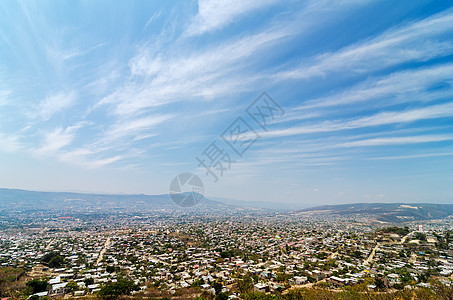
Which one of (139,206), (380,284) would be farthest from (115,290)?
(139,206)

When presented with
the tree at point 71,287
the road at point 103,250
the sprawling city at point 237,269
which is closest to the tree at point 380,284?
the sprawling city at point 237,269

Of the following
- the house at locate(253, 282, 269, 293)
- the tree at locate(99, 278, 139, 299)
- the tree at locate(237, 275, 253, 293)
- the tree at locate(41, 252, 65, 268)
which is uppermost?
the tree at locate(99, 278, 139, 299)

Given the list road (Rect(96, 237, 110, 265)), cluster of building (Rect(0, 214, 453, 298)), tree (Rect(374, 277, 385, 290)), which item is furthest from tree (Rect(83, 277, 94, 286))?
tree (Rect(374, 277, 385, 290))

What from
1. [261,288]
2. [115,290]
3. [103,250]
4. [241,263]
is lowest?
[103,250]

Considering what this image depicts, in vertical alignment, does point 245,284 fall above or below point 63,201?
above

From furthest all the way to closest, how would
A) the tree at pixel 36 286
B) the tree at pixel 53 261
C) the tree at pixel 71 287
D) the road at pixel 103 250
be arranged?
the road at pixel 103 250, the tree at pixel 53 261, the tree at pixel 71 287, the tree at pixel 36 286

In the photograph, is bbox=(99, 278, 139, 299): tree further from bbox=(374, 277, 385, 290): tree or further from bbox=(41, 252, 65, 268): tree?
bbox=(374, 277, 385, 290): tree

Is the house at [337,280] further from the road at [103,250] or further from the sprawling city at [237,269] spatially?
the road at [103,250]

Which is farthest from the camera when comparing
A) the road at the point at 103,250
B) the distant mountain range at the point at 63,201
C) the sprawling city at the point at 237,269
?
the distant mountain range at the point at 63,201

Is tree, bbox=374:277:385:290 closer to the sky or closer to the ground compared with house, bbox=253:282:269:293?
closer to the sky

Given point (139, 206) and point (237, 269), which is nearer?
point (237, 269)

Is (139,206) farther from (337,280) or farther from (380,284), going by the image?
Answer: (380,284)
